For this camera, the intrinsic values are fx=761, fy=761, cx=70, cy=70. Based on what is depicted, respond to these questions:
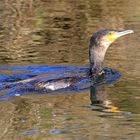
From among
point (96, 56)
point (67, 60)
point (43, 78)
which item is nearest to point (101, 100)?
point (43, 78)

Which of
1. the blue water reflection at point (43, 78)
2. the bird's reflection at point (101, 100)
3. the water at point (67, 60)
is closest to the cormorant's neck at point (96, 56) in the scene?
the blue water reflection at point (43, 78)

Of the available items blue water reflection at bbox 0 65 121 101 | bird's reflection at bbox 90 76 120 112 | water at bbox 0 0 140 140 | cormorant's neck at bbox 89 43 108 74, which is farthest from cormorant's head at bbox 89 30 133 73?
bird's reflection at bbox 90 76 120 112

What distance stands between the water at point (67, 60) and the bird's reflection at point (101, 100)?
0.01m

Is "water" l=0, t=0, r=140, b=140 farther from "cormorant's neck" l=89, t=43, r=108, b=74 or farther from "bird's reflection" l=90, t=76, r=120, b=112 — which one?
"cormorant's neck" l=89, t=43, r=108, b=74

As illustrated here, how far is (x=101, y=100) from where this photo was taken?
9305mm

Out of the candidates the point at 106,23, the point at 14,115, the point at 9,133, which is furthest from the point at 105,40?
the point at 106,23

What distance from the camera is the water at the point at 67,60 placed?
7.90 meters

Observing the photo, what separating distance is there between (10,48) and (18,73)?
7.44 feet

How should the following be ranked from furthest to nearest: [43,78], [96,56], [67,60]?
[67,60] < [96,56] < [43,78]

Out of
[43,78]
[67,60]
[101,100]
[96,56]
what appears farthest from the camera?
[67,60]

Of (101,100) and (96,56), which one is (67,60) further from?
(101,100)

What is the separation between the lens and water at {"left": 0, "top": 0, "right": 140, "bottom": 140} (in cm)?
790

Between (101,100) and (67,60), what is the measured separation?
265 cm

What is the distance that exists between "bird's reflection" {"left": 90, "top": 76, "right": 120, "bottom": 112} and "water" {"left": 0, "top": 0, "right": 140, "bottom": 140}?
1 centimetres
